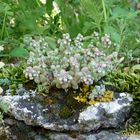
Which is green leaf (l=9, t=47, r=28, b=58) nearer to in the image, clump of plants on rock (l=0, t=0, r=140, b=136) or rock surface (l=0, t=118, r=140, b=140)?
clump of plants on rock (l=0, t=0, r=140, b=136)

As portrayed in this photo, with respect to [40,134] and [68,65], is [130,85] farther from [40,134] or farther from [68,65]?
[40,134]

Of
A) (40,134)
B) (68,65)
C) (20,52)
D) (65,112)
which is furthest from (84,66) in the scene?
(20,52)

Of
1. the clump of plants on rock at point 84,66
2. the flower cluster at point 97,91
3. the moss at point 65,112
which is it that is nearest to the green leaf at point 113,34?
the clump of plants on rock at point 84,66

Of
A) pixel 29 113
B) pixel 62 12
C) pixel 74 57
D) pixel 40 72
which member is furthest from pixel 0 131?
pixel 62 12

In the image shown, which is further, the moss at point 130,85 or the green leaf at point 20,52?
the green leaf at point 20,52

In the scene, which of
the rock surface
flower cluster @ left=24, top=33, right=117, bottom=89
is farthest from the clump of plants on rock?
the rock surface

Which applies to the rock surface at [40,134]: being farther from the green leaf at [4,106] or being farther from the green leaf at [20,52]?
the green leaf at [20,52]

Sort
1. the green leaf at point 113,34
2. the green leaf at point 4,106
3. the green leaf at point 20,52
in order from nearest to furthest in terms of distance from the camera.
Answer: the green leaf at point 4,106 → the green leaf at point 113,34 → the green leaf at point 20,52
